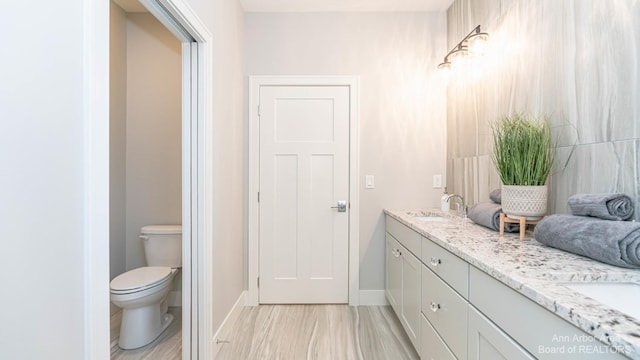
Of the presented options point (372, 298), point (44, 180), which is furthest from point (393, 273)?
point (44, 180)

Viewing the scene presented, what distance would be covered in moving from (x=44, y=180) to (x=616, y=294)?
61.7 inches

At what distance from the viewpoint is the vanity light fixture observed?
2033 mm

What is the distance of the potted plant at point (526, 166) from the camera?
1374 millimetres

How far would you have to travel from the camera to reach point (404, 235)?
6.89 feet

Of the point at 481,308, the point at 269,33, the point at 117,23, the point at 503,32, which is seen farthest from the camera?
the point at 269,33

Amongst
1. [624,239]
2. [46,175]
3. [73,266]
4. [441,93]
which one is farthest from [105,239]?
[441,93]

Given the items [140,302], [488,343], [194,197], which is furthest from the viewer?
[140,302]

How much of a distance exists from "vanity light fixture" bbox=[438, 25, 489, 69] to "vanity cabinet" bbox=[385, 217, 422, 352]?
1.39 m

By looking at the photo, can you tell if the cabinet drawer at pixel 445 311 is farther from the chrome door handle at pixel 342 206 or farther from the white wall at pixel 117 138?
the white wall at pixel 117 138

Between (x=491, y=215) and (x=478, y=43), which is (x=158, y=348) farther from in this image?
(x=478, y=43)

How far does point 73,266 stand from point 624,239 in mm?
1651

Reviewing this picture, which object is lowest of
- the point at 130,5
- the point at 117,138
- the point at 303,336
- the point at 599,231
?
the point at 303,336

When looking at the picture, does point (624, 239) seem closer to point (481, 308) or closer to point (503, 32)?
point (481, 308)

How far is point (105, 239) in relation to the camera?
931 millimetres
